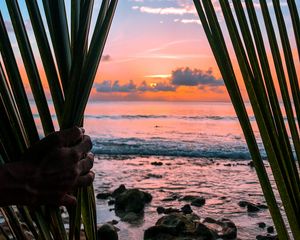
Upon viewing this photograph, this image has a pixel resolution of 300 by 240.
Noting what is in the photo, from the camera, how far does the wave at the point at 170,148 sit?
15023 millimetres

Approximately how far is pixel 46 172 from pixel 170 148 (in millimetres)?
15596

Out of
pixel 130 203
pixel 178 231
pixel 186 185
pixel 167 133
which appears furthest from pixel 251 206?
pixel 167 133

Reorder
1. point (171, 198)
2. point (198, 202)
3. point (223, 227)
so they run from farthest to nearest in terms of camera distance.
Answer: point (171, 198), point (198, 202), point (223, 227)

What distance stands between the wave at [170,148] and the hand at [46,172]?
46.1 feet

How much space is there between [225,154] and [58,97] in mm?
14651

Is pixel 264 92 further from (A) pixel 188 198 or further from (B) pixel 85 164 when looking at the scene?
(A) pixel 188 198

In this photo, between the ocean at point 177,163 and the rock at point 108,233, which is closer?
the rock at point 108,233

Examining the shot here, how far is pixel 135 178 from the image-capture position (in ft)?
37.0

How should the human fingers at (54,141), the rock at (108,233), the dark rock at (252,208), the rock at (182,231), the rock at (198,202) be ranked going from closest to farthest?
the human fingers at (54,141) → the rock at (108,233) → the rock at (182,231) → the dark rock at (252,208) → the rock at (198,202)

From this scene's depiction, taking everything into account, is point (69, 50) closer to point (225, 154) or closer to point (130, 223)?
point (130, 223)

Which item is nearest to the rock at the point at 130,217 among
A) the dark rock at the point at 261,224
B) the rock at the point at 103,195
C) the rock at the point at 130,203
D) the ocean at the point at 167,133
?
the rock at the point at 130,203

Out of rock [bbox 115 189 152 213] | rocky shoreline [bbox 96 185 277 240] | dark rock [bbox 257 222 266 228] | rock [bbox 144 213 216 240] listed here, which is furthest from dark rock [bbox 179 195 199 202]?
rock [bbox 144 213 216 240]

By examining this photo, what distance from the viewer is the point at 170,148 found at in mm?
16109

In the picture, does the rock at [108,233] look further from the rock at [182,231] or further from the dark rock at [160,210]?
the dark rock at [160,210]
